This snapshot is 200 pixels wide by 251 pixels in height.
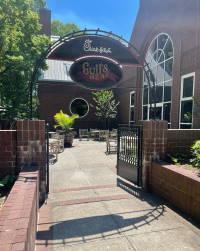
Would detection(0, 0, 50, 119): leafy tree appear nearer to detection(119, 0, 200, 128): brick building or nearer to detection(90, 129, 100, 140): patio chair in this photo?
detection(90, 129, 100, 140): patio chair

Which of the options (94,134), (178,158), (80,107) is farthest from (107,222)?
(80,107)

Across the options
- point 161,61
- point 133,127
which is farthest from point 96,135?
point 133,127

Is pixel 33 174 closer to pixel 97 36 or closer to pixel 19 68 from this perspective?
pixel 97 36

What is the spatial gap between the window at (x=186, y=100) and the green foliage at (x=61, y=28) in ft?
111

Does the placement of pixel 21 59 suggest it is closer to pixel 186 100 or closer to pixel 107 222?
pixel 186 100

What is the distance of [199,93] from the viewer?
1134 centimetres

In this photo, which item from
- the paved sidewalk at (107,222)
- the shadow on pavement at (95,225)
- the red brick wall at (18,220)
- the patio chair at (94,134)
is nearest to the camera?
the red brick wall at (18,220)

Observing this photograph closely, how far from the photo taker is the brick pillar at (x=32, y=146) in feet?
17.1

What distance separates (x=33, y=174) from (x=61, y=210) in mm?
1043

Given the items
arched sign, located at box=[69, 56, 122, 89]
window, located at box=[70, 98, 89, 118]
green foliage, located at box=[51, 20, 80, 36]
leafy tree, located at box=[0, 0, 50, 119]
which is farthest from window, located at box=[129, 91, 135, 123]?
green foliage, located at box=[51, 20, 80, 36]

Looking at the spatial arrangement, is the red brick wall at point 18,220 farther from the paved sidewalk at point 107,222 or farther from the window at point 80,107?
the window at point 80,107

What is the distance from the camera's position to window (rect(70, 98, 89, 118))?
882 inches

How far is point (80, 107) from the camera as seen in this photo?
22.6m

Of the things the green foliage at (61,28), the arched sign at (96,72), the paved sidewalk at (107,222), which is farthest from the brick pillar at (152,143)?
the green foliage at (61,28)
